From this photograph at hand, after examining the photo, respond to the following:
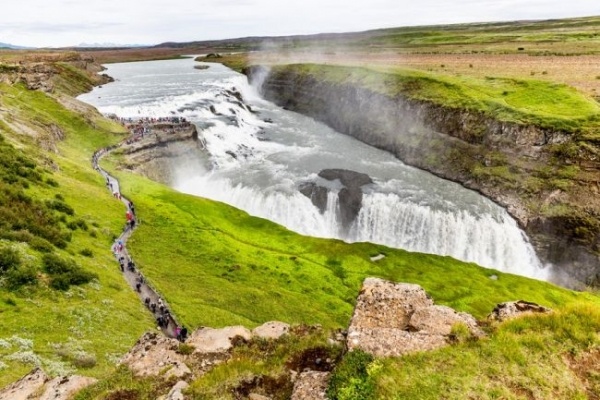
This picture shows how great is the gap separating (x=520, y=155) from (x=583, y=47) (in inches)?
3593

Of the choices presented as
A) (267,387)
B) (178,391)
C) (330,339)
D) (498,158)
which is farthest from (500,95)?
(178,391)

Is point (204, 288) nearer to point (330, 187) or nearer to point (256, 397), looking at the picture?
point (256, 397)

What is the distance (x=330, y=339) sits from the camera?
659 inches

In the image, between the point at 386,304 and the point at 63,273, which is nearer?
the point at 386,304

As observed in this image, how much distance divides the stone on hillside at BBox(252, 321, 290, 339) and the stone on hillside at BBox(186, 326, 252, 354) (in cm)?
45

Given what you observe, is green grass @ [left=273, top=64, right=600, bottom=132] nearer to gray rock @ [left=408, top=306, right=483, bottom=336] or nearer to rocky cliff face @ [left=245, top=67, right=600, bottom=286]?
rocky cliff face @ [left=245, top=67, right=600, bottom=286]

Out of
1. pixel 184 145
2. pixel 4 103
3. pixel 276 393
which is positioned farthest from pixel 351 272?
pixel 4 103

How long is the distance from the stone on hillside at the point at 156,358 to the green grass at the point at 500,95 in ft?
207

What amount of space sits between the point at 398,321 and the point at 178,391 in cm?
774

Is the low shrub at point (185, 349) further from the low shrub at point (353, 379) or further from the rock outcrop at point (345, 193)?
the rock outcrop at point (345, 193)

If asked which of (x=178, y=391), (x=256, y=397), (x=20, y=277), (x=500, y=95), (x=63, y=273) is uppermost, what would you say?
(x=500, y=95)

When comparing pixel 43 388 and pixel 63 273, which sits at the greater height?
pixel 43 388

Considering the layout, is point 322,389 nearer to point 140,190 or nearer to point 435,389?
point 435,389

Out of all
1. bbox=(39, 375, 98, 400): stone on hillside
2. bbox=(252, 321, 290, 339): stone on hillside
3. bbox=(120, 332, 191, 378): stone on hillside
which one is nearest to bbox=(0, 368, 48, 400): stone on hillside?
bbox=(39, 375, 98, 400): stone on hillside
